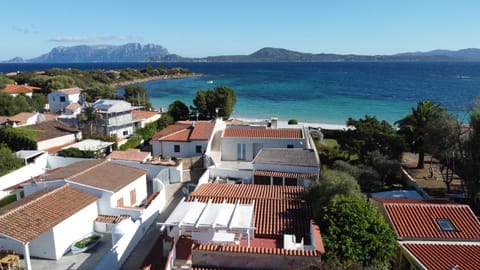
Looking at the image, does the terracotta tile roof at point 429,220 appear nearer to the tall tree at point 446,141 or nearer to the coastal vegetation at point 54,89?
the tall tree at point 446,141

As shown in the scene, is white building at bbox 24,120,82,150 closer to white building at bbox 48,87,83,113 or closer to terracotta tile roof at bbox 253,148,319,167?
white building at bbox 48,87,83,113

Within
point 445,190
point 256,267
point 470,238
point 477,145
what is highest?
point 477,145

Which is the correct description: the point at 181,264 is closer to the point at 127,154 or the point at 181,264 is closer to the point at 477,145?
the point at 477,145

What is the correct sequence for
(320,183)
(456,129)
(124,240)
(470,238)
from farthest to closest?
(456,129), (320,183), (124,240), (470,238)

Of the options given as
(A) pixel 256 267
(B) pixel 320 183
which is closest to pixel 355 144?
(B) pixel 320 183

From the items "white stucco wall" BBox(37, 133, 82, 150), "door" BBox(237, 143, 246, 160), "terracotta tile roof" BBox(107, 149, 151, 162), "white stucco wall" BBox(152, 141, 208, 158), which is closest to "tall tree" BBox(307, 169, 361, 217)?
"door" BBox(237, 143, 246, 160)

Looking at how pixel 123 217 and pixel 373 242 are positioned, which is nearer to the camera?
pixel 373 242
